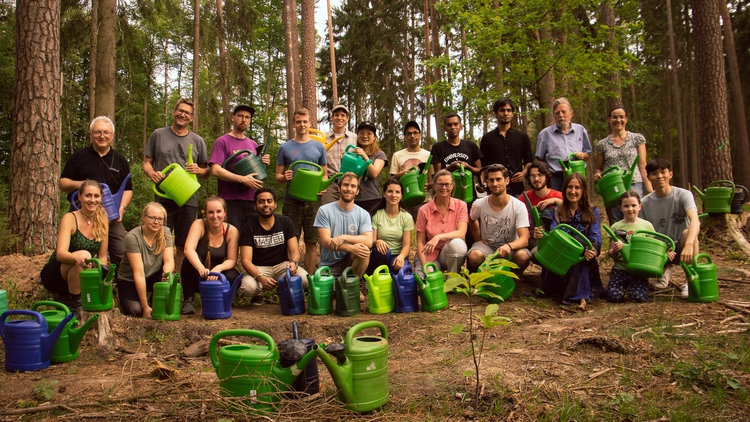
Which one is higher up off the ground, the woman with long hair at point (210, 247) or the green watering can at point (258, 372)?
the woman with long hair at point (210, 247)

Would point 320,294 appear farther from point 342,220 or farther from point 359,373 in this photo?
point 359,373

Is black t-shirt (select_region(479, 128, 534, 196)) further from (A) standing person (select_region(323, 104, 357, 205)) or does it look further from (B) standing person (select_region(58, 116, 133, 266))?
(B) standing person (select_region(58, 116, 133, 266))

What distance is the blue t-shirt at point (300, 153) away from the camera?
4457 millimetres

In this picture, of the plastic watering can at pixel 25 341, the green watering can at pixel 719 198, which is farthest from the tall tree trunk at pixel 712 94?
the plastic watering can at pixel 25 341

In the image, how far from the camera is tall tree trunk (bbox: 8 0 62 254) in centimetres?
510

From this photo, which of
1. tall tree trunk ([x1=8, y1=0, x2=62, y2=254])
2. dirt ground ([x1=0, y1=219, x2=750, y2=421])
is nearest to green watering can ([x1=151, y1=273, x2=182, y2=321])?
dirt ground ([x1=0, y1=219, x2=750, y2=421])

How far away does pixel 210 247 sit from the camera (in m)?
4.00

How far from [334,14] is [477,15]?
12.7 metres

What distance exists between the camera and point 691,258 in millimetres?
3643

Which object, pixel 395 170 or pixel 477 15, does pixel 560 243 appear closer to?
pixel 395 170

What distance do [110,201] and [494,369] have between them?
329 centimetres

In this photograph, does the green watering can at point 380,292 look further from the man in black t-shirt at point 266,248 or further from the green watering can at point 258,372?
the green watering can at point 258,372

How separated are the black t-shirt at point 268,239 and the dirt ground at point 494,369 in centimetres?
54

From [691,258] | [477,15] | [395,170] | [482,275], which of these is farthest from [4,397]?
[477,15]
